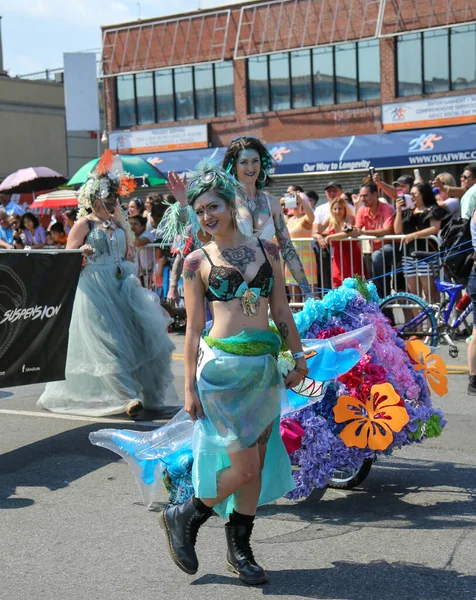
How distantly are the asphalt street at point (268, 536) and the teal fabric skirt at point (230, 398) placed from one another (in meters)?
0.56

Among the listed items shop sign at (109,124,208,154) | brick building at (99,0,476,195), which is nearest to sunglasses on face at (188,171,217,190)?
brick building at (99,0,476,195)

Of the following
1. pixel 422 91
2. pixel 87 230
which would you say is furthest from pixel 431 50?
pixel 87 230

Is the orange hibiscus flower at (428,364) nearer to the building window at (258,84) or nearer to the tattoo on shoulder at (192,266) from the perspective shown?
the tattoo on shoulder at (192,266)

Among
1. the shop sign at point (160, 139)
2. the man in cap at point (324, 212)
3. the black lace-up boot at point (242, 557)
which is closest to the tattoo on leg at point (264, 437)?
the black lace-up boot at point (242, 557)

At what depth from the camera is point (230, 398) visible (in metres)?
3.94

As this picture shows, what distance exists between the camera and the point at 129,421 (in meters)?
7.39

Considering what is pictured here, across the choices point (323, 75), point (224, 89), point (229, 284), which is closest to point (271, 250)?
point (229, 284)

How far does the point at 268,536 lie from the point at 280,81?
3529 cm

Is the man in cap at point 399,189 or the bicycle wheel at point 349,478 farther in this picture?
the man in cap at point 399,189

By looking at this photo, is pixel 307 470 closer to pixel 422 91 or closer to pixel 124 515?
pixel 124 515

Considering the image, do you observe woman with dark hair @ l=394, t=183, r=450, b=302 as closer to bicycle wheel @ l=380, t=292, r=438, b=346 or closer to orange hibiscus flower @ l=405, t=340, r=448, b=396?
bicycle wheel @ l=380, t=292, r=438, b=346

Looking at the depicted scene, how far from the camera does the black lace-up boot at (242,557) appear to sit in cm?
399

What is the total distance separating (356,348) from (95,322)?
336cm

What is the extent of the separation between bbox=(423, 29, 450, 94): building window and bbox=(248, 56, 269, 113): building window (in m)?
7.59
